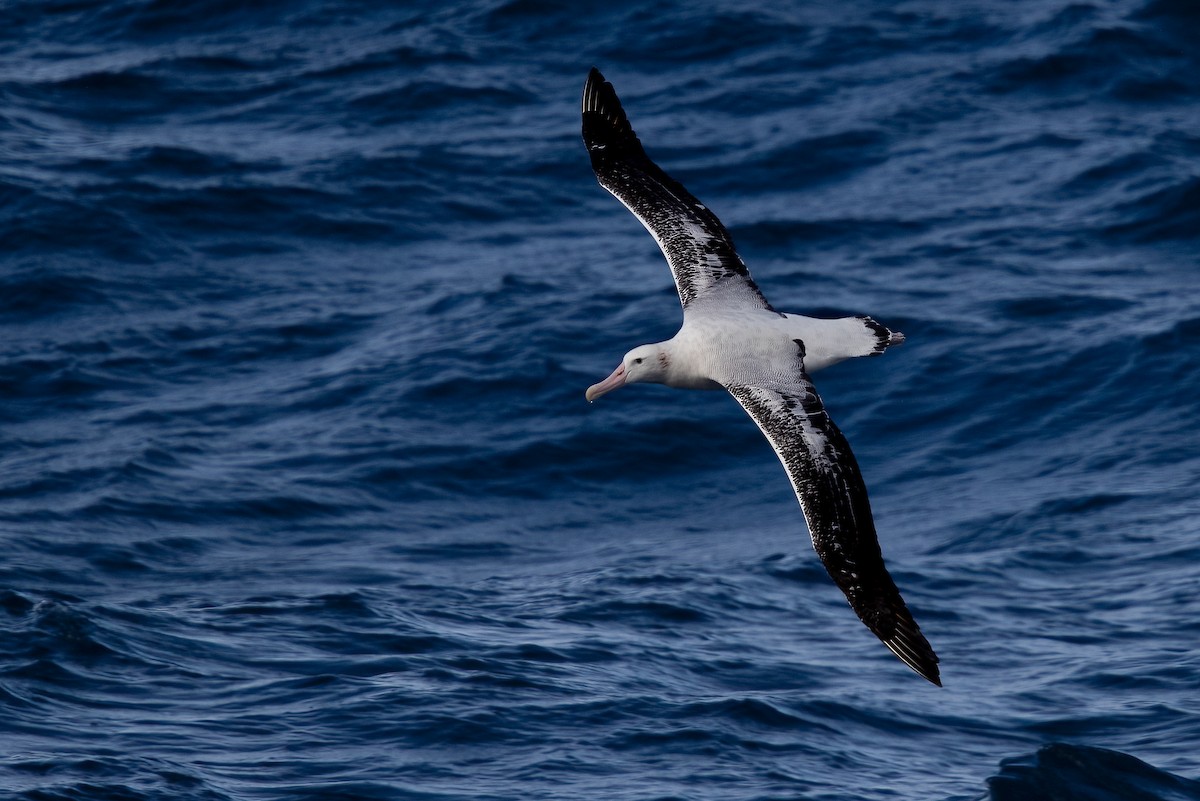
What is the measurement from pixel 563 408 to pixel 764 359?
7480mm

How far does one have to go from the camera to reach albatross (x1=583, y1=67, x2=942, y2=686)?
1114 cm

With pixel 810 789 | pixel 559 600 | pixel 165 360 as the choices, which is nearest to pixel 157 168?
pixel 165 360

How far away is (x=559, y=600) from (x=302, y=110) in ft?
42.1

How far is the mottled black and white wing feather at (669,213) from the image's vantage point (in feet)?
42.8

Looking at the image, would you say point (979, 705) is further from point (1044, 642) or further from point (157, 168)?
point (157, 168)

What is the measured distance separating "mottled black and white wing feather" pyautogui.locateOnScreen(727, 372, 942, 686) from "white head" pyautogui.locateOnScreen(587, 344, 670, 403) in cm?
62

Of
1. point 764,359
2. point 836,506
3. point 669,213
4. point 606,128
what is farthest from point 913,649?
point 606,128

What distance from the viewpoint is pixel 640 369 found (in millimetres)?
12625

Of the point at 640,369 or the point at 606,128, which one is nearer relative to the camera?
the point at 640,369

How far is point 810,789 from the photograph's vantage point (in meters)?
13.6

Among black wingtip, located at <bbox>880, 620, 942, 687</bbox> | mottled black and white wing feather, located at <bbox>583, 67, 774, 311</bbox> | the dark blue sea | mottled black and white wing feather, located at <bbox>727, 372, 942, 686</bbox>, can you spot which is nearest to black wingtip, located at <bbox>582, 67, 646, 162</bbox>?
mottled black and white wing feather, located at <bbox>583, 67, 774, 311</bbox>

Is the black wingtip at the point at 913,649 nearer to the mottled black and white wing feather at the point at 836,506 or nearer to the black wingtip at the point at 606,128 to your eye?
the mottled black and white wing feather at the point at 836,506

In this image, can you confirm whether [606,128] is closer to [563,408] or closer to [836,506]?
[836,506]

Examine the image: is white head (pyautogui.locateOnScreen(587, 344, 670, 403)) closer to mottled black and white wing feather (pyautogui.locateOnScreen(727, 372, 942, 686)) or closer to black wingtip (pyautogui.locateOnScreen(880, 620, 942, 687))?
mottled black and white wing feather (pyautogui.locateOnScreen(727, 372, 942, 686))
